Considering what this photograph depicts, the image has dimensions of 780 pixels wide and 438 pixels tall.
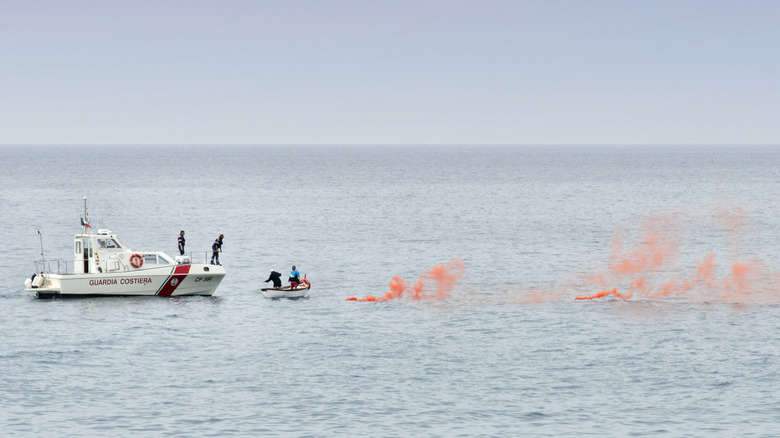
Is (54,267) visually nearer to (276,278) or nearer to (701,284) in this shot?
(276,278)

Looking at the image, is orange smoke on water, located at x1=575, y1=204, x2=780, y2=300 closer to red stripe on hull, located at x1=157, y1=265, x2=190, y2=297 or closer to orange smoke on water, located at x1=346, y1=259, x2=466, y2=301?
orange smoke on water, located at x1=346, y1=259, x2=466, y2=301

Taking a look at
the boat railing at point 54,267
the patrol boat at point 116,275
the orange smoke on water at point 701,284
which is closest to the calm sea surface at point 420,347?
the orange smoke on water at point 701,284

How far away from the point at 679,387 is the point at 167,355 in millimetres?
25123

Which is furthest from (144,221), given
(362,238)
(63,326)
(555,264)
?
(63,326)

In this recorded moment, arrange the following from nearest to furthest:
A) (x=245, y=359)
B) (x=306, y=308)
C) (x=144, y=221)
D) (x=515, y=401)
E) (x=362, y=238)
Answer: (x=515, y=401) < (x=245, y=359) < (x=306, y=308) < (x=362, y=238) < (x=144, y=221)

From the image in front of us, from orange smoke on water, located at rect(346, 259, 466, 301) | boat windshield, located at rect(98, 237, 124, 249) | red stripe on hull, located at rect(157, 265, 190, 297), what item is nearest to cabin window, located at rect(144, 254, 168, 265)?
red stripe on hull, located at rect(157, 265, 190, 297)

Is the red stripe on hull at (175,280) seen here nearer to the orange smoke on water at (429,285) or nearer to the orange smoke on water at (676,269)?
the orange smoke on water at (429,285)

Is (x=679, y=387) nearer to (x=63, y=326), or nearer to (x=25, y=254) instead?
(x=63, y=326)

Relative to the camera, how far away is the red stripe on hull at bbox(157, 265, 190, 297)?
223 ft

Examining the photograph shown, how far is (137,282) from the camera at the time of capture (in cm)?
6781

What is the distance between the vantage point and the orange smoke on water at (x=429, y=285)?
69.2 m

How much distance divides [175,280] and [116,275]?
383 cm

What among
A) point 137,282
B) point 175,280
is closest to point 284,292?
point 175,280

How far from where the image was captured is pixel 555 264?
283ft
